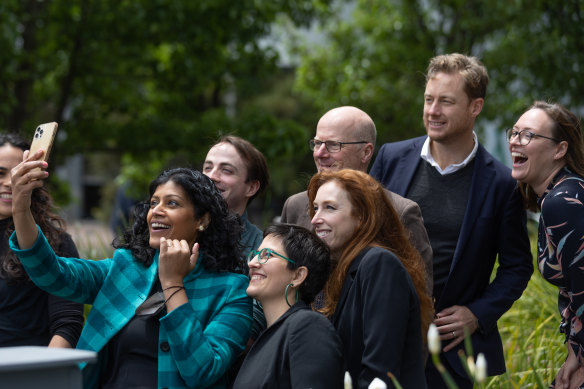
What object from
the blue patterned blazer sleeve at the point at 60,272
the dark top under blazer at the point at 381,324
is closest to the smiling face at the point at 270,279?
the dark top under blazer at the point at 381,324

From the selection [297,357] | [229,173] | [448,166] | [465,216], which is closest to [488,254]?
[465,216]

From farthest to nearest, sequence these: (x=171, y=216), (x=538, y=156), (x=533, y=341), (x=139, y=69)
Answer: (x=139, y=69)
(x=533, y=341)
(x=538, y=156)
(x=171, y=216)

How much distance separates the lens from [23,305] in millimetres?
3703

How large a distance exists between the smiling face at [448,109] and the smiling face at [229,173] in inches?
39.2

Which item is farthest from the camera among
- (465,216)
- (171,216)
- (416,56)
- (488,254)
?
(416,56)

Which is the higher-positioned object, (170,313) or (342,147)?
(342,147)

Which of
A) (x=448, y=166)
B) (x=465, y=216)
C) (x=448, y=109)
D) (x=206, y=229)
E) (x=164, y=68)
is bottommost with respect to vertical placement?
(x=465, y=216)

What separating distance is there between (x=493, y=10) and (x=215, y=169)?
10369mm

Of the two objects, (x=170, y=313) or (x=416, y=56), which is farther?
(x=416, y=56)

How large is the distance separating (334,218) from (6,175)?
1588 millimetres

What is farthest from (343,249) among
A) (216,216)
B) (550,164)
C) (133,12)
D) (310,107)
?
(310,107)

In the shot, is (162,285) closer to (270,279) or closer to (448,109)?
A: (270,279)

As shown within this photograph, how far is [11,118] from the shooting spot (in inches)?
389

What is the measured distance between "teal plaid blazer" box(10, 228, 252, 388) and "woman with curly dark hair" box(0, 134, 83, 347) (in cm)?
28
